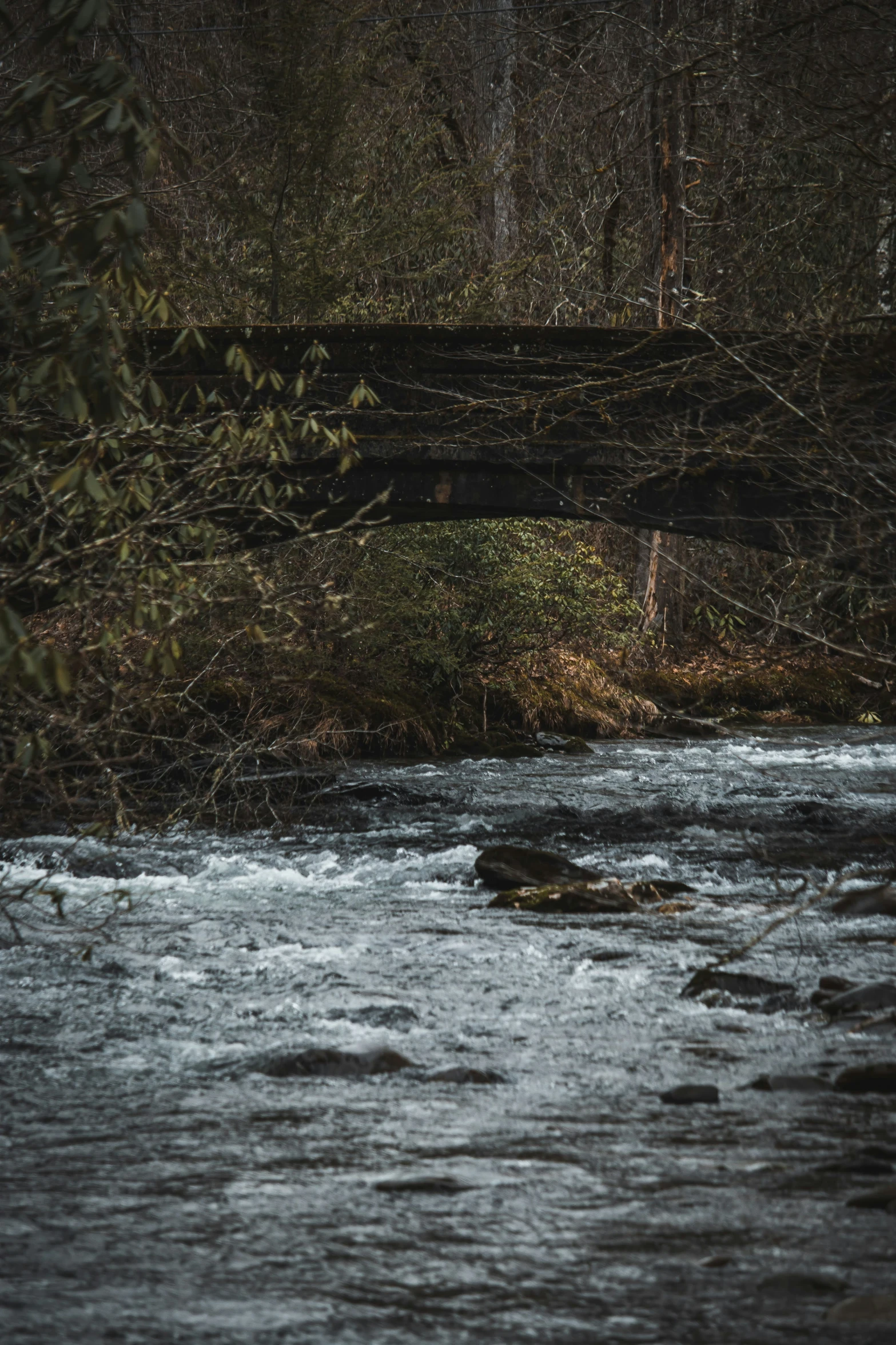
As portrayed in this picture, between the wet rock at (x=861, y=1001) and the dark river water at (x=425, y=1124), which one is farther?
the wet rock at (x=861, y=1001)

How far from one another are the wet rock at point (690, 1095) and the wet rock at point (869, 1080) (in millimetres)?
446

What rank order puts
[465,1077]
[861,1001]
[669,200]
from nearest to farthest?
[465,1077], [861,1001], [669,200]

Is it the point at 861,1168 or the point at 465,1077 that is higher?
the point at 861,1168

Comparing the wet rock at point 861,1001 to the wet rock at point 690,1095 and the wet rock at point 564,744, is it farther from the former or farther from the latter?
the wet rock at point 564,744

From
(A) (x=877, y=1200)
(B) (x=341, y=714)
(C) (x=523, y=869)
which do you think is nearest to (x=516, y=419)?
(C) (x=523, y=869)

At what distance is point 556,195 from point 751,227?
35.6 feet

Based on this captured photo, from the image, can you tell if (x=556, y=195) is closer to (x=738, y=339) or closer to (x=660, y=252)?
(x=660, y=252)

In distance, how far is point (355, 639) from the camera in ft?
53.9

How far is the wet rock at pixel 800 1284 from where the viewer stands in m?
3.31

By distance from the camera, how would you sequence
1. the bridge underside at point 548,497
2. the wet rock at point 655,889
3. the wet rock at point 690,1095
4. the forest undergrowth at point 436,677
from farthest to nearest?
the forest undergrowth at point 436,677 → the bridge underside at point 548,497 → the wet rock at point 655,889 → the wet rock at point 690,1095

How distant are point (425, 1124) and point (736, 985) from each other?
6.95 ft

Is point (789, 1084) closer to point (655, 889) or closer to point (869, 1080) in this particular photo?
point (869, 1080)

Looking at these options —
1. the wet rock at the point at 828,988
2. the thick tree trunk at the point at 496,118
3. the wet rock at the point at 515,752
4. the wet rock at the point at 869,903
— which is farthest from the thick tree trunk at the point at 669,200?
the wet rock at the point at 828,988

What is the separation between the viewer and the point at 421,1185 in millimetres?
4098
